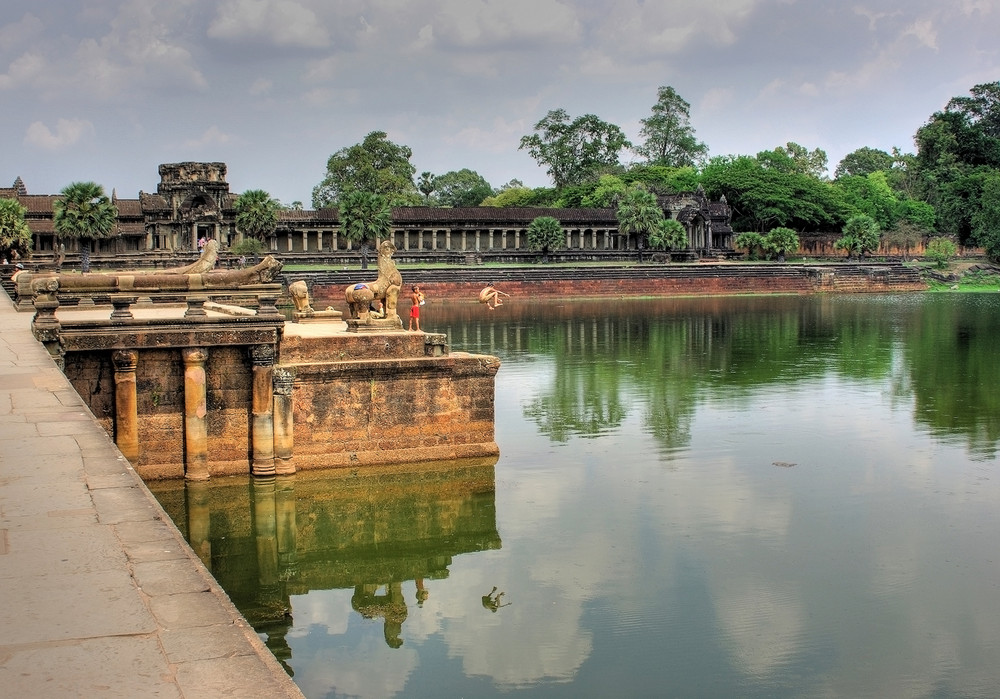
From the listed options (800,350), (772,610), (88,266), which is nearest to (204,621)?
(772,610)

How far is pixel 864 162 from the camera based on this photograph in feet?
484

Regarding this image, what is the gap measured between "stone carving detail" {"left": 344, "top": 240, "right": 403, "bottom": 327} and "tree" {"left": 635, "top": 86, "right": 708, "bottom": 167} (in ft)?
379

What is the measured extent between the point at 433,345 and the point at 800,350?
73.0 ft

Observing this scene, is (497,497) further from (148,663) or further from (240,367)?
(148,663)

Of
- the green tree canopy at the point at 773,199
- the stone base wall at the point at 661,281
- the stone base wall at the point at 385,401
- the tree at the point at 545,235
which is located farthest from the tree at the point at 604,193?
the stone base wall at the point at 385,401

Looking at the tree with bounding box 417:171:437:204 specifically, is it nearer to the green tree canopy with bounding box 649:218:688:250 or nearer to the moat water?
the green tree canopy with bounding box 649:218:688:250

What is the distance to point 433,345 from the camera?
18.5 m

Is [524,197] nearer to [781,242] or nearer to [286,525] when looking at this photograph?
[781,242]

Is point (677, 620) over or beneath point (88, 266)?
beneath

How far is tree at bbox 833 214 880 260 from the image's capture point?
8662 cm

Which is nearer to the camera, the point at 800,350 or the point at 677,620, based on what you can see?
the point at 677,620

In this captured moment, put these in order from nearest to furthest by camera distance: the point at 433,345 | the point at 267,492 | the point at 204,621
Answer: the point at 204,621
the point at 267,492
the point at 433,345

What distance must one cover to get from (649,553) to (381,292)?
7.87 metres

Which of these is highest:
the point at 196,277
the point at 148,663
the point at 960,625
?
the point at 196,277
